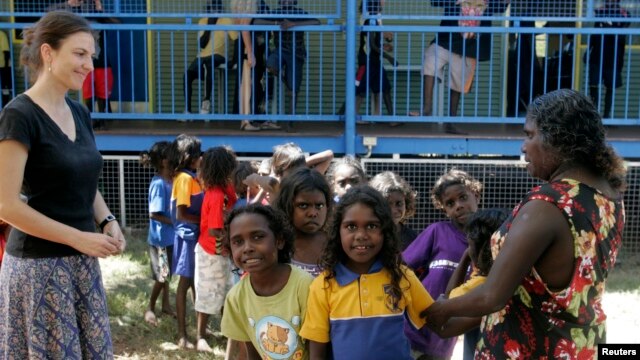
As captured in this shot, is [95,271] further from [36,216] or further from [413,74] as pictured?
[413,74]

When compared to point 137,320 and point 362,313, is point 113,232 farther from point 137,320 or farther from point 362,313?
point 137,320

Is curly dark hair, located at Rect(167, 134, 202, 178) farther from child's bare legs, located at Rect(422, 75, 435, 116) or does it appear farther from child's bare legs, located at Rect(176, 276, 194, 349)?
child's bare legs, located at Rect(422, 75, 435, 116)

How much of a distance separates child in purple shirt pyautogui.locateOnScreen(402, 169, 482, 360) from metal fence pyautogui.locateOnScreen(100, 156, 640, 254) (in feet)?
13.1

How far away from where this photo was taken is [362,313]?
8.54 feet

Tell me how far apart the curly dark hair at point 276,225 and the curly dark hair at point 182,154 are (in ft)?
8.50

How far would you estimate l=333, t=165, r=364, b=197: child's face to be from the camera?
14.5ft

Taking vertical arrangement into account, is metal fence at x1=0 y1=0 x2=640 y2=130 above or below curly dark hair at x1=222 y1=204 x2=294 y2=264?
above

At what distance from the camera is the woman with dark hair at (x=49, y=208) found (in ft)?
9.36

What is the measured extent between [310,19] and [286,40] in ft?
1.21

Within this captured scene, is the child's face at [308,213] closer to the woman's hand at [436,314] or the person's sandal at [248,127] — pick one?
the woman's hand at [436,314]

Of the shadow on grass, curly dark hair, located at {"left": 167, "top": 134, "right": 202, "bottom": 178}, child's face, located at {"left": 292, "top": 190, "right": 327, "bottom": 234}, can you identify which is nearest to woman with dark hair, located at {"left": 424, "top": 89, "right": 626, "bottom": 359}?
child's face, located at {"left": 292, "top": 190, "right": 327, "bottom": 234}

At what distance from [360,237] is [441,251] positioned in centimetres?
105

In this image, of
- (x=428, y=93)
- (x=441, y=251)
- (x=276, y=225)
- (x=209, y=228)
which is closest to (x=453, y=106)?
(x=428, y=93)

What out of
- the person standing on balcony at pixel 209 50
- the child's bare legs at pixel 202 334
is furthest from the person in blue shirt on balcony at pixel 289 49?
the child's bare legs at pixel 202 334
